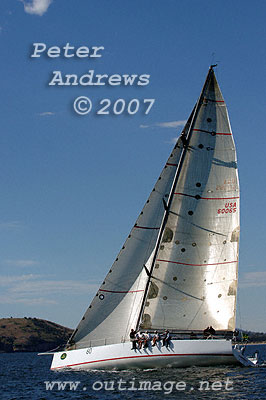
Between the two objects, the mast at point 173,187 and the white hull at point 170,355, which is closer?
the white hull at point 170,355

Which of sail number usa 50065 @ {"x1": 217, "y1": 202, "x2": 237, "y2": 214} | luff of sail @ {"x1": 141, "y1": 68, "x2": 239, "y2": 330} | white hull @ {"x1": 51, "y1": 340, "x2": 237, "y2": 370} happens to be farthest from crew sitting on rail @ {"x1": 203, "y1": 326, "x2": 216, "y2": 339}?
sail number usa 50065 @ {"x1": 217, "y1": 202, "x2": 237, "y2": 214}

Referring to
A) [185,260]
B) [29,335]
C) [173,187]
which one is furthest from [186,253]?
[29,335]

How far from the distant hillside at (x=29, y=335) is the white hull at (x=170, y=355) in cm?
14391

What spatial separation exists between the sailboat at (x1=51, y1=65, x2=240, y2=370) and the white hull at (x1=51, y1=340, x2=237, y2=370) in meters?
1.13

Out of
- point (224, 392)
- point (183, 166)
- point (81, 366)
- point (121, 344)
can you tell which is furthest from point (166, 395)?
point (183, 166)

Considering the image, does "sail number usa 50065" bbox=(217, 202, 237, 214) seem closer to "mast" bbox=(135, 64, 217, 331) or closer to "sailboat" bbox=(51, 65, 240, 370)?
"sailboat" bbox=(51, 65, 240, 370)

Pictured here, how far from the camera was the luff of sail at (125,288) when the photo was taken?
123 feet

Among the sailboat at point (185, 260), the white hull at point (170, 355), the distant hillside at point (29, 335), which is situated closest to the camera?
the white hull at point (170, 355)

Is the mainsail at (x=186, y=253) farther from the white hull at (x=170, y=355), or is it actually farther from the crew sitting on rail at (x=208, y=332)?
the white hull at (x=170, y=355)

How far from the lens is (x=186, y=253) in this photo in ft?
122

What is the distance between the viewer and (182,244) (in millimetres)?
37250

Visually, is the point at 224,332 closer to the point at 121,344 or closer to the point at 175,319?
the point at 175,319

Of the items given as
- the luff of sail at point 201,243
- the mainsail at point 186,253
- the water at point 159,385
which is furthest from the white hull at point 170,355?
the luff of sail at point 201,243

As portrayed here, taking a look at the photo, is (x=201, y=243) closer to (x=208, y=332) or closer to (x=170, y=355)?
(x=208, y=332)
